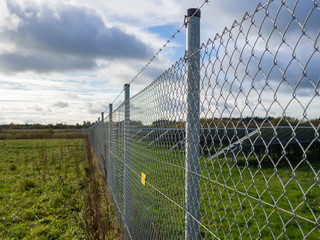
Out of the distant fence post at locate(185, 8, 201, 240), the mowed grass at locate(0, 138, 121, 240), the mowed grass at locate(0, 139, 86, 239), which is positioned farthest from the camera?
the mowed grass at locate(0, 139, 86, 239)

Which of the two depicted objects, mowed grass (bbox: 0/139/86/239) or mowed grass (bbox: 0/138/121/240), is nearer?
mowed grass (bbox: 0/138/121/240)

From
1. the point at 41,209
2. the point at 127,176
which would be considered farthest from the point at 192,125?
the point at 41,209

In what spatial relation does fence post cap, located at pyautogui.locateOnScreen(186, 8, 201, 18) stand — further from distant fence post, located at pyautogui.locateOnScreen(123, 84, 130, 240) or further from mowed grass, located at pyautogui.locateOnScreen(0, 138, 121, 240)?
mowed grass, located at pyautogui.locateOnScreen(0, 138, 121, 240)

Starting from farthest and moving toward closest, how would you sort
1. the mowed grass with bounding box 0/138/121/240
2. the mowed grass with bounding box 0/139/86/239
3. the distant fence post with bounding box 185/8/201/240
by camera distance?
the mowed grass with bounding box 0/139/86/239 → the mowed grass with bounding box 0/138/121/240 → the distant fence post with bounding box 185/8/201/240

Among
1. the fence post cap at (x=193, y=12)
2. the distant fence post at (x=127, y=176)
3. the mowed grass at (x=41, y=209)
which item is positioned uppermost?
the fence post cap at (x=193, y=12)

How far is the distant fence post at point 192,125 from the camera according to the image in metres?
2.05

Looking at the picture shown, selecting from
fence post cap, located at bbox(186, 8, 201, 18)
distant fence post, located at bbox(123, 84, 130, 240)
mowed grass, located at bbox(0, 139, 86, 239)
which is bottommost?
mowed grass, located at bbox(0, 139, 86, 239)

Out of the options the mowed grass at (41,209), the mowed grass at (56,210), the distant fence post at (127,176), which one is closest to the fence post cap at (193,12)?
the distant fence post at (127,176)

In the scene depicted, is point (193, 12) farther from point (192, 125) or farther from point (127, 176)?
point (127, 176)

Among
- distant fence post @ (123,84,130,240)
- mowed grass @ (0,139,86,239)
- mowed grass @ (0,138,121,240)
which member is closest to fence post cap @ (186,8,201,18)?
distant fence post @ (123,84,130,240)

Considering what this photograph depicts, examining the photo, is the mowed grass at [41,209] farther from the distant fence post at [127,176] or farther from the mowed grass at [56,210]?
the distant fence post at [127,176]

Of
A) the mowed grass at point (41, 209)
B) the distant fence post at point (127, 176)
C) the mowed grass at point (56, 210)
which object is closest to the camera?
the distant fence post at point (127, 176)

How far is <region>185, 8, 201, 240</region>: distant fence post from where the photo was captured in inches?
80.6

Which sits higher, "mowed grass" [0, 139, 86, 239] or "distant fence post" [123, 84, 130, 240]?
"distant fence post" [123, 84, 130, 240]
